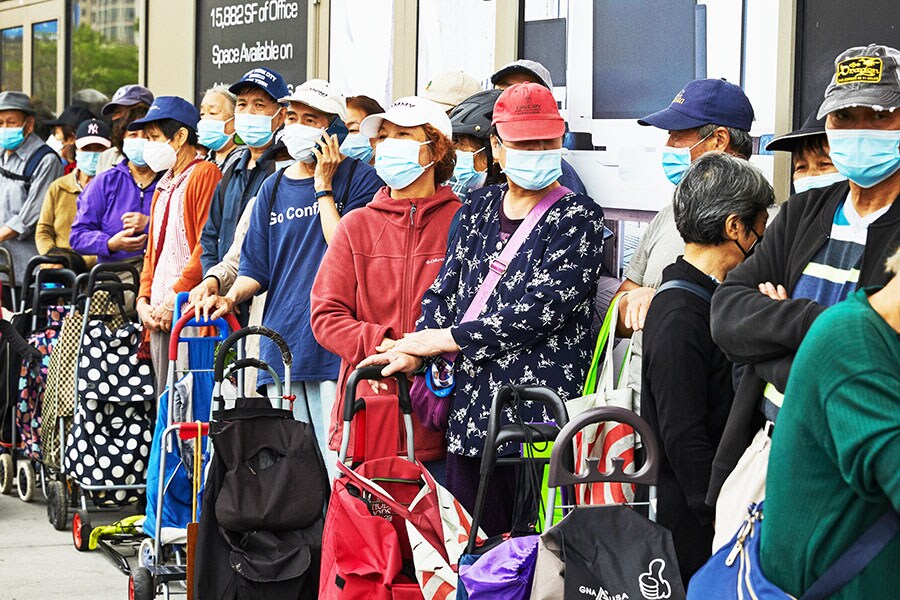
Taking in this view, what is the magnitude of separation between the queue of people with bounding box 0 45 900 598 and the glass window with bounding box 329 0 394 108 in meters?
1.08

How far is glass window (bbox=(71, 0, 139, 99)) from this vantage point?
40.2 ft

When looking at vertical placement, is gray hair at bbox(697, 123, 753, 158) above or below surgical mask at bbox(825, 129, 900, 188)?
above

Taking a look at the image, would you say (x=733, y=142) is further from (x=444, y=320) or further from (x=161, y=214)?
(x=161, y=214)

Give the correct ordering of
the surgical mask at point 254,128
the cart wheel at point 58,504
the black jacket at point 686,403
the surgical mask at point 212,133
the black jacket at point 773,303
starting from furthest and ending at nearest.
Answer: the surgical mask at point 212,133 → the cart wheel at point 58,504 → the surgical mask at point 254,128 → the black jacket at point 686,403 → the black jacket at point 773,303

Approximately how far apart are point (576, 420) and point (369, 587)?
121 centimetres

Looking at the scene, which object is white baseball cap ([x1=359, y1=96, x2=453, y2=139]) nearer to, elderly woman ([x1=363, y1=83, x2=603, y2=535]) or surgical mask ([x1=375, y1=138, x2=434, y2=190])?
surgical mask ([x1=375, y1=138, x2=434, y2=190])

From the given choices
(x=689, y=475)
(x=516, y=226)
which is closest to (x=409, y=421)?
(x=516, y=226)

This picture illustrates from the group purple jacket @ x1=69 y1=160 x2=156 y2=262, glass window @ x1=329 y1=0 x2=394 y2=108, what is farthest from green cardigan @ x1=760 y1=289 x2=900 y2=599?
purple jacket @ x1=69 y1=160 x2=156 y2=262

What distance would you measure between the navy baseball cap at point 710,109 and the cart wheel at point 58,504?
13.7 feet

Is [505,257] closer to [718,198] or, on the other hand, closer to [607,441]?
[607,441]

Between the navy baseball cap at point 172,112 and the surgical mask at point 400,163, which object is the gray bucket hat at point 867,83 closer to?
the surgical mask at point 400,163

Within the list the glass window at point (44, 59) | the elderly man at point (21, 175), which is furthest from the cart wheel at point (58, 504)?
the glass window at point (44, 59)

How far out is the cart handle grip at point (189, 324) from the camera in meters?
5.77

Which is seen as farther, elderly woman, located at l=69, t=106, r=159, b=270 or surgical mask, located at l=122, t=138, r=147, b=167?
elderly woman, located at l=69, t=106, r=159, b=270
